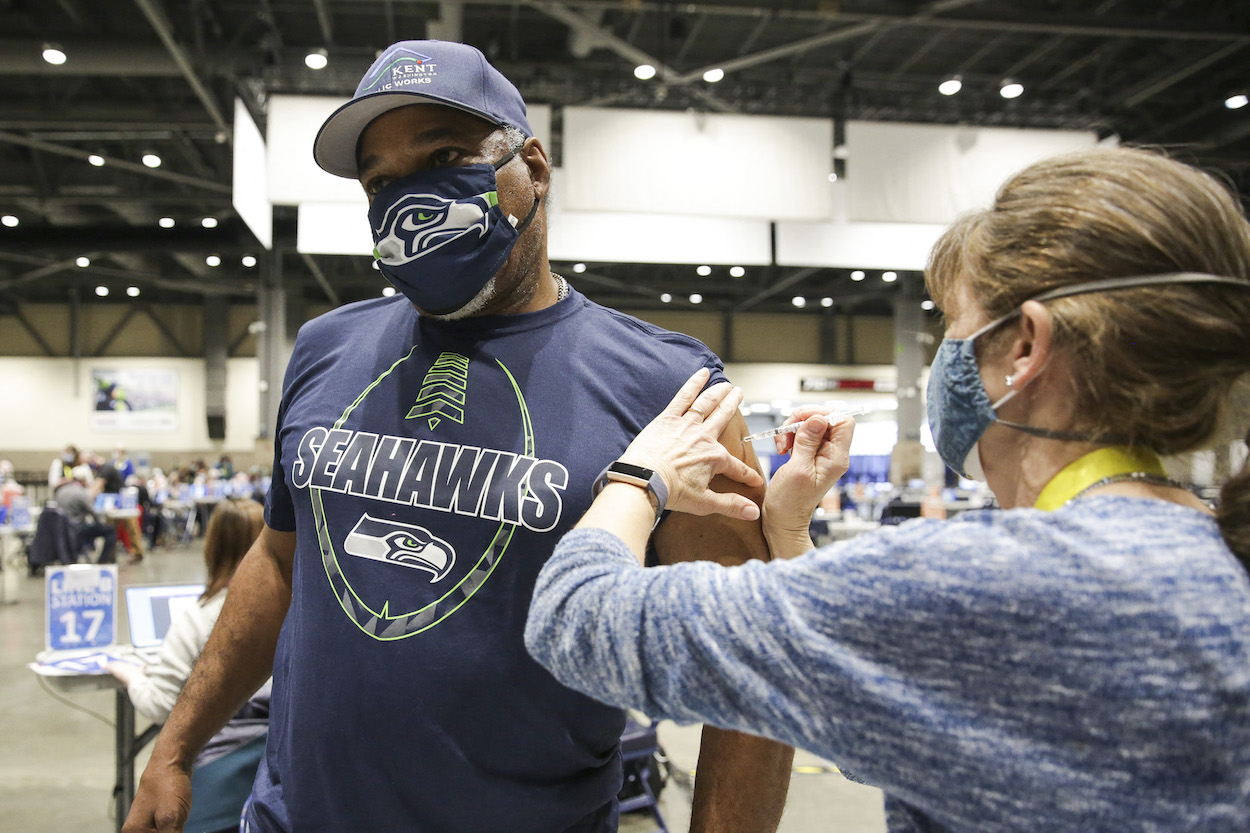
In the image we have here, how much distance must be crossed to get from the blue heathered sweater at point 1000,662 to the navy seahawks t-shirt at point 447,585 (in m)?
0.36

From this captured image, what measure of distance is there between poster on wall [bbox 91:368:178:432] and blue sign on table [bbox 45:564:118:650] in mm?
20330

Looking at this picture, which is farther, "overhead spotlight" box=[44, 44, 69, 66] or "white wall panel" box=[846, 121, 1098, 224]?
"overhead spotlight" box=[44, 44, 69, 66]

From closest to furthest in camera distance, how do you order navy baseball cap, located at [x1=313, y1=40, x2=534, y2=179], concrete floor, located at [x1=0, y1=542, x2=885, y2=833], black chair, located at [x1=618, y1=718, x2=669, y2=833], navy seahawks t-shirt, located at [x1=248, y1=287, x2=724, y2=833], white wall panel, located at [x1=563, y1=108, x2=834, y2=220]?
navy seahawks t-shirt, located at [x1=248, y1=287, x2=724, y2=833]
navy baseball cap, located at [x1=313, y1=40, x2=534, y2=179]
black chair, located at [x1=618, y1=718, x2=669, y2=833]
concrete floor, located at [x1=0, y1=542, x2=885, y2=833]
white wall panel, located at [x1=563, y1=108, x2=834, y2=220]

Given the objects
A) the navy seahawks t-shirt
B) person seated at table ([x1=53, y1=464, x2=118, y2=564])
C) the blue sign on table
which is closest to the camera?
the navy seahawks t-shirt

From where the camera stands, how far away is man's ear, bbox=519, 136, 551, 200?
52.2 inches

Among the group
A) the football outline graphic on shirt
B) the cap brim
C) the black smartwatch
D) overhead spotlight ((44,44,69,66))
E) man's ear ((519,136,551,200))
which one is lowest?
the football outline graphic on shirt

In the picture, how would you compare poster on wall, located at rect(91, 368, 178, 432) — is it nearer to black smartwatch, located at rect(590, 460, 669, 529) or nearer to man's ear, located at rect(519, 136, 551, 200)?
man's ear, located at rect(519, 136, 551, 200)

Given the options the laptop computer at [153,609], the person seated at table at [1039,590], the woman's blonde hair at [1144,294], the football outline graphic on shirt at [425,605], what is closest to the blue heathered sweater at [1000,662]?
the person seated at table at [1039,590]

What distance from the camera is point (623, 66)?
11.3 metres

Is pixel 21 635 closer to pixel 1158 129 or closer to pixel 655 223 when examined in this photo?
pixel 655 223

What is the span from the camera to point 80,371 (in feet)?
70.7

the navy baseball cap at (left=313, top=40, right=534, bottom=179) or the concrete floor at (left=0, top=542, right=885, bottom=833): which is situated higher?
the navy baseball cap at (left=313, top=40, right=534, bottom=179)

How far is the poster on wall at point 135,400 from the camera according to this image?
21547 millimetres

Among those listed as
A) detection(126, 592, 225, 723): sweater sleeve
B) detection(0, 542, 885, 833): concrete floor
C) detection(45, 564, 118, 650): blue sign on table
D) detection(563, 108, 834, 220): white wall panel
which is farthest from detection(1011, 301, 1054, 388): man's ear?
detection(563, 108, 834, 220): white wall panel
